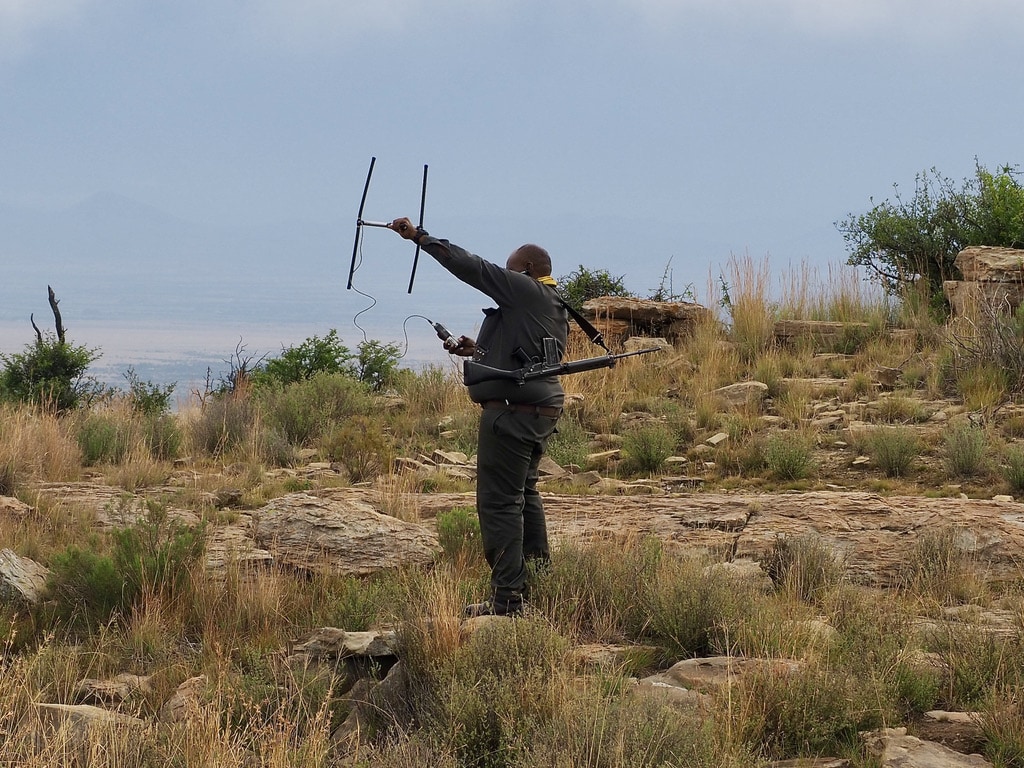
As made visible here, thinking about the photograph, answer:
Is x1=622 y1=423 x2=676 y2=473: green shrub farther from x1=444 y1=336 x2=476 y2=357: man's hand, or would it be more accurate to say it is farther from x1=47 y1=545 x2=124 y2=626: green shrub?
x1=47 y1=545 x2=124 y2=626: green shrub

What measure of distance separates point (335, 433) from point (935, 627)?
8204 mm

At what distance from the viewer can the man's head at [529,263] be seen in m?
6.41

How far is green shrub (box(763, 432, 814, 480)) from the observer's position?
10.8 meters

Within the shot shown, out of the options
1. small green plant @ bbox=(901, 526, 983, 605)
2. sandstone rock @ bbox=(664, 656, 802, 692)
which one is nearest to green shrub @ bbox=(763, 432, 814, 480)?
small green plant @ bbox=(901, 526, 983, 605)

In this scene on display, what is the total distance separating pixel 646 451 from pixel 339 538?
4.82m

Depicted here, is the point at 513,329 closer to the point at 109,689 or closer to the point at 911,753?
the point at 109,689

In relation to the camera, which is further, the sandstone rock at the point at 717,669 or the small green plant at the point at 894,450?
the small green plant at the point at 894,450

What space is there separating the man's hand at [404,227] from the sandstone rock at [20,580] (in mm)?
3415

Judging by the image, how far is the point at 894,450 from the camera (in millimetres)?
10672

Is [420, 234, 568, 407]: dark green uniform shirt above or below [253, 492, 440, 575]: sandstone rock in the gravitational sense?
above

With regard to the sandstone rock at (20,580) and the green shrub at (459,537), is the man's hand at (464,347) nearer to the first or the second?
the green shrub at (459,537)

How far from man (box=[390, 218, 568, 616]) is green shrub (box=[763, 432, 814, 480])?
521 centimetres

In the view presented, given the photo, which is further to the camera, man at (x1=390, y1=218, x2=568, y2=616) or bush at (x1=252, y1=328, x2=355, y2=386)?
bush at (x1=252, y1=328, x2=355, y2=386)

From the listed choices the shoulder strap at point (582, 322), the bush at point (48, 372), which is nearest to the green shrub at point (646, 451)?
the shoulder strap at point (582, 322)
